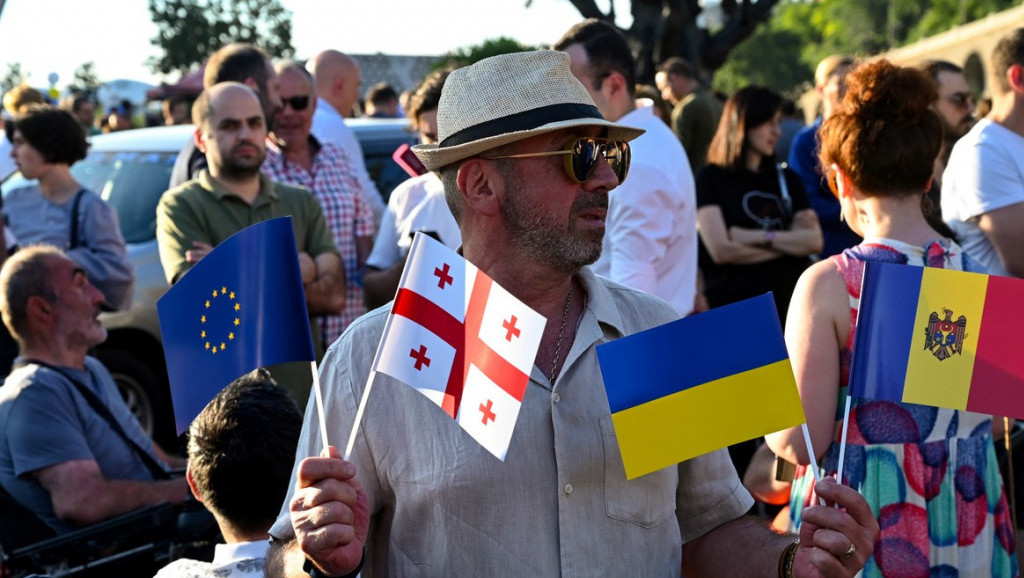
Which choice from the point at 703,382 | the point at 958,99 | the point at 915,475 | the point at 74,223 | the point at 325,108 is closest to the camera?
the point at 703,382

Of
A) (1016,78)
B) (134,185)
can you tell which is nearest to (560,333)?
(1016,78)

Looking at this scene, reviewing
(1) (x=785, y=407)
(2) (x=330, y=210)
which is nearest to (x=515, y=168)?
(1) (x=785, y=407)

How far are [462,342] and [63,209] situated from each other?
4.59m

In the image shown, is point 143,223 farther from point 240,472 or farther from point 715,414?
point 715,414

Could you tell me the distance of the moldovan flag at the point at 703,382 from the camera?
2.22 metres

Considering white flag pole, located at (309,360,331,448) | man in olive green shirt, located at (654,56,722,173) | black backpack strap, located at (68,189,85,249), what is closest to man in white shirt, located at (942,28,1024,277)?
white flag pole, located at (309,360,331,448)

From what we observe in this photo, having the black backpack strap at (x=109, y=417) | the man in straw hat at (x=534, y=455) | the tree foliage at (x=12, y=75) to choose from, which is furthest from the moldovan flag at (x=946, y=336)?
the tree foliage at (x=12, y=75)

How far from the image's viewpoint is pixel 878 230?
322 centimetres

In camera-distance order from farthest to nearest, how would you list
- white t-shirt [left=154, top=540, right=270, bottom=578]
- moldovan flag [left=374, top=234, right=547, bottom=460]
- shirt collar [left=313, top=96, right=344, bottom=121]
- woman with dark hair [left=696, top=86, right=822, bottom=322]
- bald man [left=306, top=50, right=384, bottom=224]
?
bald man [left=306, top=50, right=384, bottom=224], shirt collar [left=313, top=96, right=344, bottom=121], woman with dark hair [left=696, top=86, right=822, bottom=322], white t-shirt [left=154, top=540, right=270, bottom=578], moldovan flag [left=374, top=234, right=547, bottom=460]

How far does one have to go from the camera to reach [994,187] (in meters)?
4.25

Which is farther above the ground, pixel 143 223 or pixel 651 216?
pixel 651 216

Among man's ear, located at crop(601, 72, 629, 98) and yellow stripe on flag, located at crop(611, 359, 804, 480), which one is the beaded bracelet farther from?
man's ear, located at crop(601, 72, 629, 98)

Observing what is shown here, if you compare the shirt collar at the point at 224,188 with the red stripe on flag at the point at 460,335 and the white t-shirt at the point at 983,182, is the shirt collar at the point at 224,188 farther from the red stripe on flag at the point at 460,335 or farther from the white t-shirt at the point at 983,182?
the red stripe on flag at the point at 460,335

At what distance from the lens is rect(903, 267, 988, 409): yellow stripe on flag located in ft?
8.39
